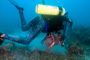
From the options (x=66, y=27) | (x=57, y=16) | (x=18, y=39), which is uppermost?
(x=57, y=16)

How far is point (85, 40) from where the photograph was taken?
11086 mm

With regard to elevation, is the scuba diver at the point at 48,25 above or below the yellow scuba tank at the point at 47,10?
below

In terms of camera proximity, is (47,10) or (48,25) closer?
(47,10)

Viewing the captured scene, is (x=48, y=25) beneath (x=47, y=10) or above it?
beneath

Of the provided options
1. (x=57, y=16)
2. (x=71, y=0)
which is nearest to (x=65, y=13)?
(x=57, y=16)

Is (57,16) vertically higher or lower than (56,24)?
higher

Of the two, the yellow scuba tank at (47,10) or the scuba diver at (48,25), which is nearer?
the yellow scuba tank at (47,10)

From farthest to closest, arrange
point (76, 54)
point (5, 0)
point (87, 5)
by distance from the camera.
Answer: point (87, 5) → point (5, 0) → point (76, 54)

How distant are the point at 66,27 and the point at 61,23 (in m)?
0.46

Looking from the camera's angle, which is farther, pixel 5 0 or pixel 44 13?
pixel 5 0

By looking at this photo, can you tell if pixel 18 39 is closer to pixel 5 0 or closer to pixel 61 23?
pixel 61 23

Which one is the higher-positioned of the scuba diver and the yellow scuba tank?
the yellow scuba tank

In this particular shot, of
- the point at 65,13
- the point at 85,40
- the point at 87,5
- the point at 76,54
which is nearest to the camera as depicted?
the point at 65,13

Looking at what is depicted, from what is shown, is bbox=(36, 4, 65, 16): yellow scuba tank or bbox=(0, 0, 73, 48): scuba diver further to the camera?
bbox=(0, 0, 73, 48): scuba diver
